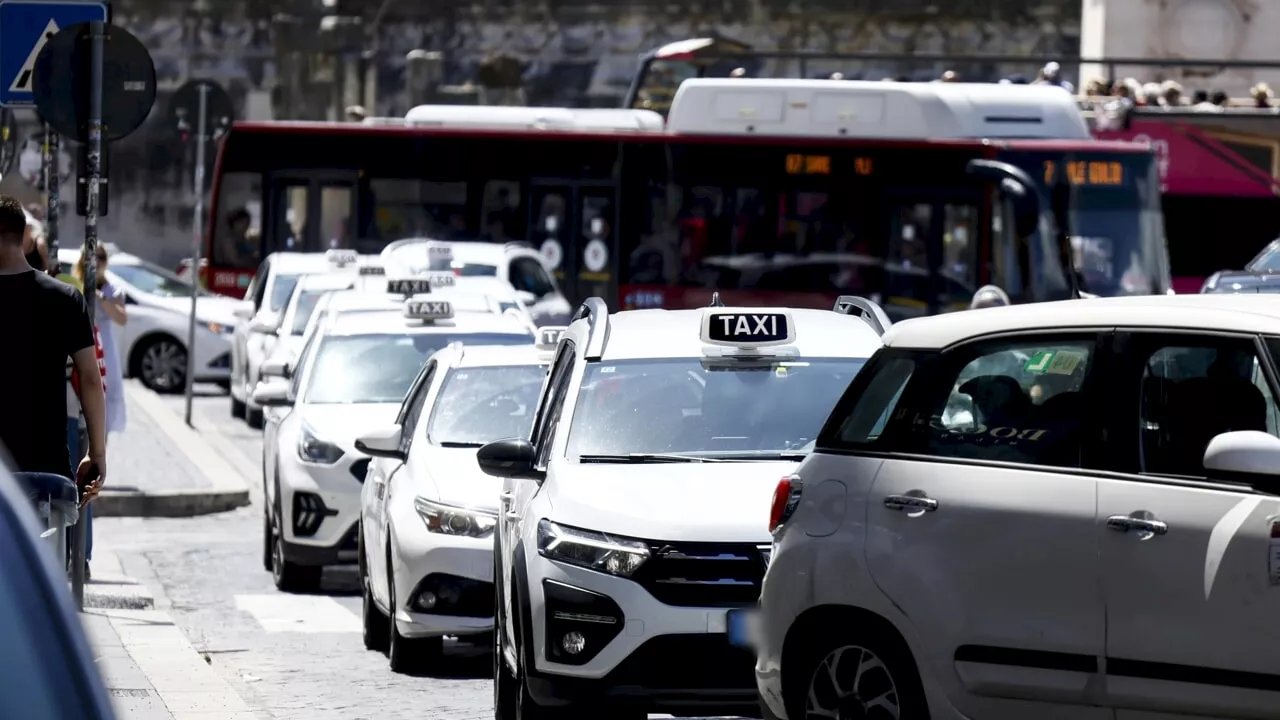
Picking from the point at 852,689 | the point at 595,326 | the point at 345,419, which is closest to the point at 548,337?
the point at 345,419

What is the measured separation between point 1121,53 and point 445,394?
25.3 metres

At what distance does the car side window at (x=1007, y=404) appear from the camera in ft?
21.9

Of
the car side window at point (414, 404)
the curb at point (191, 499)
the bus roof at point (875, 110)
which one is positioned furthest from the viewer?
the bus roof at point (875, 110)

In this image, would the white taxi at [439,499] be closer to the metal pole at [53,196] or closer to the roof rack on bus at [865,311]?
the roof rack on bus at [865,311]

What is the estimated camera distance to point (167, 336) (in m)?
28.7

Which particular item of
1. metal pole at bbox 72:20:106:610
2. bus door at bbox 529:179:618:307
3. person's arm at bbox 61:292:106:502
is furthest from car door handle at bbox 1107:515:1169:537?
bus door at bbox 529:179:618:307

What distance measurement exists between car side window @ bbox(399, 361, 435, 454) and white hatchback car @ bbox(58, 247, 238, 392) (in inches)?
626

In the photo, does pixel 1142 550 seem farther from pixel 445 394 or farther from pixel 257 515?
pixel 257 515

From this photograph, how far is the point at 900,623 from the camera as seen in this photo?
267 inches

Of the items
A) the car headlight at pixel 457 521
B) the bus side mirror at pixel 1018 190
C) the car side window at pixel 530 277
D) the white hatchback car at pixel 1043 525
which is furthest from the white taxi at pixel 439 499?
the bus side mirror at pixel 1018 190

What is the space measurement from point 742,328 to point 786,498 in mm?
2242

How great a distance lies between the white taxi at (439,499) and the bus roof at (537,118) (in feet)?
53.5

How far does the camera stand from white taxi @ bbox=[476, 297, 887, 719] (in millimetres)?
8109

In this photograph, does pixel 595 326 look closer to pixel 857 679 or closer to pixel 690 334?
pixel 690 334
